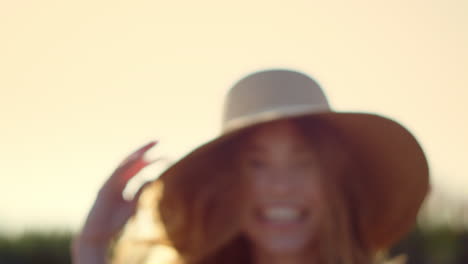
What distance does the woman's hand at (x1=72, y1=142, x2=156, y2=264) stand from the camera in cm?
306

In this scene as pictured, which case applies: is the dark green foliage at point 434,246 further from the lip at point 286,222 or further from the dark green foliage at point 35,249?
the lip at point 286,222

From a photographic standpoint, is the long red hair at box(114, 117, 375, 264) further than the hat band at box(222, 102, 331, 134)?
Yes

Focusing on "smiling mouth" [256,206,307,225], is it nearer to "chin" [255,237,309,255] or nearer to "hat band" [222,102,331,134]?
"chin" [255,237,309,255]

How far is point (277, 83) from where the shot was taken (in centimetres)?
304

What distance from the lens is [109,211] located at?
10.2 feet

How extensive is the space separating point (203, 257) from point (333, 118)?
71 cm

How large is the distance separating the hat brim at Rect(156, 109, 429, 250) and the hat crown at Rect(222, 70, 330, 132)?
116 mm

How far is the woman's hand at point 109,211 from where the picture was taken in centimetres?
306

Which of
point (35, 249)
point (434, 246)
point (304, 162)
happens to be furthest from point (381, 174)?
point (35, 249)

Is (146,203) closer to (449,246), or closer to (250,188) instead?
(250,188)

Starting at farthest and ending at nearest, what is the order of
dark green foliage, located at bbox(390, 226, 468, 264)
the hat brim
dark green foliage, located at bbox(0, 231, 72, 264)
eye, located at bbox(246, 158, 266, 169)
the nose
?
dark green foliage, located at bbox(0, 231, 72, 264) < dark green foliage, located at bbox(390, 226, 468, 264) < the hat brim < eye, located at bbox(246, 158, 266, 169) < the nose

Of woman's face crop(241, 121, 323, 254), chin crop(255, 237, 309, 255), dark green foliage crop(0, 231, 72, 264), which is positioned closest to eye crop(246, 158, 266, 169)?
woman's face crop(241, 121, 323, 254)

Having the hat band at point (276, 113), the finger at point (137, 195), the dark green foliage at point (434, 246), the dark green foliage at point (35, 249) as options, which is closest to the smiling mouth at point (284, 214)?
the hat band at point (276, 113)

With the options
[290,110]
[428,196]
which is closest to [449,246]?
[428,196]
